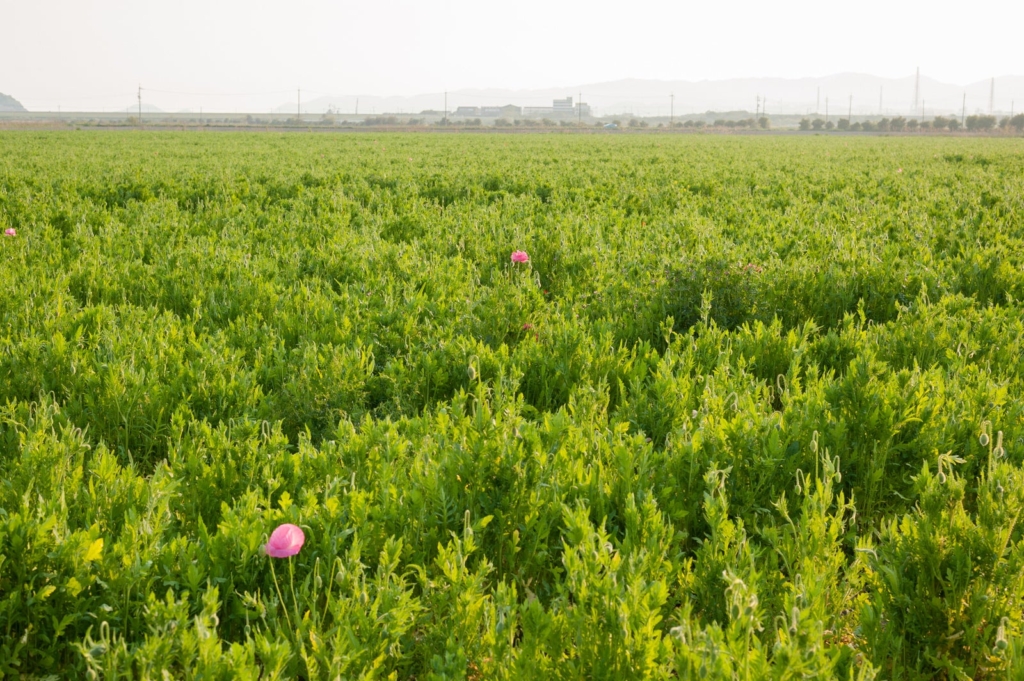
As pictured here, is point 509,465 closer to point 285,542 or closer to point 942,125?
point 285,542

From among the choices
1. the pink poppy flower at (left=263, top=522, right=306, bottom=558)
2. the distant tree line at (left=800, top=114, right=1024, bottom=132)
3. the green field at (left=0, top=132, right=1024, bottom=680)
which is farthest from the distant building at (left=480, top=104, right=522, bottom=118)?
the pink poppy flower at (left=263, top=522, right=306, bottom=558)

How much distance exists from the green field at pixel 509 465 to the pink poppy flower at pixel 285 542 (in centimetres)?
14

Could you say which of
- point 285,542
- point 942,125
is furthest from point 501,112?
point 285,542

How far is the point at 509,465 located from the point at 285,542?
0.87 meters

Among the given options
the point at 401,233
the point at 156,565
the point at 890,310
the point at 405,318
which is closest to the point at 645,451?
the point at 156,565

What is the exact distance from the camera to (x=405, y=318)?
4.60 m

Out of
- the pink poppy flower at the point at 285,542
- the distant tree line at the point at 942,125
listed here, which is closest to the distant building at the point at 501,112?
the distant tree line at the point at 942,125

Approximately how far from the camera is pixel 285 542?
Answer: 1974mm

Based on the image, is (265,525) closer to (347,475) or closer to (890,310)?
(347,475)

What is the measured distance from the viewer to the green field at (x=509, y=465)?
1909 mm

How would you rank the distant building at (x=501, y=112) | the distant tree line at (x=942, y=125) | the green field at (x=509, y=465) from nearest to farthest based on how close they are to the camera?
1. the green field at (x=509, y=465)
2. the distant tree line at (x=942, y=125)
3. the distant building at (x=501, y=112)

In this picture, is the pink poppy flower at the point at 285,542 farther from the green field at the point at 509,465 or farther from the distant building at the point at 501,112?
the distant building at the point at 501,112

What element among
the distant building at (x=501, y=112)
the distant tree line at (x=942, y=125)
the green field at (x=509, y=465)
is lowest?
the green field at (x=509, y=465)

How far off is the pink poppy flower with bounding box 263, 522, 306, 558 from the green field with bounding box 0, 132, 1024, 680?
14 cm
